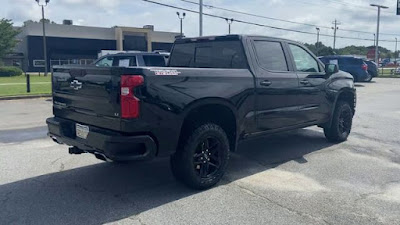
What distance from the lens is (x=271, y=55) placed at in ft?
19.8

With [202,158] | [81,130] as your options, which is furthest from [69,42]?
[202,158]

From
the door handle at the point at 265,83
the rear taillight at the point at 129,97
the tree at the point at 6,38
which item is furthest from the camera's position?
the tree at the point at 6,38

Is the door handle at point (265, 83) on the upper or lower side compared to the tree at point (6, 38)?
lower

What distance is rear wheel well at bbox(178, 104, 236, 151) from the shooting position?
190 inches

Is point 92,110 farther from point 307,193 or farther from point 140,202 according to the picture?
point 307,193

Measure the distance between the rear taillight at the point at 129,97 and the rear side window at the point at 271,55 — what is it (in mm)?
2246

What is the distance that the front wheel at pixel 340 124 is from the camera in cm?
751

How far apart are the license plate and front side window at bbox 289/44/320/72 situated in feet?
11.7

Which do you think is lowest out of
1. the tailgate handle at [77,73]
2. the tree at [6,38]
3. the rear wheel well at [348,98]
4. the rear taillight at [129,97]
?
the rear wheel well at [348,98]

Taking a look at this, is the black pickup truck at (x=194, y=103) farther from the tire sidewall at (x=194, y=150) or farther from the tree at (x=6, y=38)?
the tree at (x=6, y=38)

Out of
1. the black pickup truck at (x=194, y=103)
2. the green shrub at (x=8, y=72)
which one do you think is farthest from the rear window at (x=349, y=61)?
the green shrub at (x=8, y=72)

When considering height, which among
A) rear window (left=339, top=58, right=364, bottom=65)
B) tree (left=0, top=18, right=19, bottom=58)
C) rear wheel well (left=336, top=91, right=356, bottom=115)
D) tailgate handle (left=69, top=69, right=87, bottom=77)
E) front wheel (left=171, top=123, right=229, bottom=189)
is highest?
tree (left=0, top=18, right=19, bottom=58)

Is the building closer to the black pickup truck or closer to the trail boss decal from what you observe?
the black pickup truck

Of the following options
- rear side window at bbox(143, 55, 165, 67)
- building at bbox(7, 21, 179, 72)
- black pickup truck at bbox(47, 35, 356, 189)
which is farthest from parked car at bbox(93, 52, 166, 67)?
building at bbox(7, 21, 179, 72)
